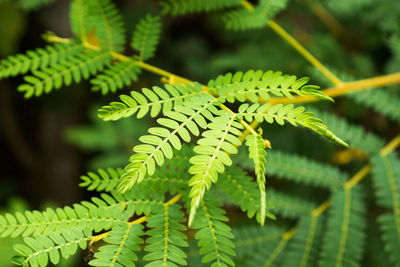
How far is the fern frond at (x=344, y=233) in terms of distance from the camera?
1.35m

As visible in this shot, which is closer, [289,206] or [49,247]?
[49,247]

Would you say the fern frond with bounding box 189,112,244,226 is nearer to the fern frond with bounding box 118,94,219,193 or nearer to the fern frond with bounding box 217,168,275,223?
the fern frond with bounding box 118,94,219,193

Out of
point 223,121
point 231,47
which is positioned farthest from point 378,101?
point 231,47

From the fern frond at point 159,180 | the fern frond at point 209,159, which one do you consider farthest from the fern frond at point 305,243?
the fern frond at point 209,159

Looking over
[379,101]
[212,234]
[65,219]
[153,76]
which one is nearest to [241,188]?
[212,234]

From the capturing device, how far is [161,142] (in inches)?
31.4

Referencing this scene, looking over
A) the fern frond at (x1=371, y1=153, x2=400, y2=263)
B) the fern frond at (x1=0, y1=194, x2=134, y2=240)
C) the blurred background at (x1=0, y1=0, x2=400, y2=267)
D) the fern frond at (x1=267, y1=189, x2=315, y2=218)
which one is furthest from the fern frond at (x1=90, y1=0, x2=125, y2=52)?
the fern frond at (x1=371, y1=153, x2=400, y2=263)

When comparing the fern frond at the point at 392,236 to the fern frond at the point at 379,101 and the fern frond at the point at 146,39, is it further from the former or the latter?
the fern frond at the point at 146,39

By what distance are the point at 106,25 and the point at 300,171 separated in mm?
987

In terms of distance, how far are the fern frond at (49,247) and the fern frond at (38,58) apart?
59 centimetres

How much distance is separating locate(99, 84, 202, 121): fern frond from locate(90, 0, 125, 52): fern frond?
0.42 meters

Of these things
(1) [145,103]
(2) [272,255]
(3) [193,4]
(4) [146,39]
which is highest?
(3) [193,4]

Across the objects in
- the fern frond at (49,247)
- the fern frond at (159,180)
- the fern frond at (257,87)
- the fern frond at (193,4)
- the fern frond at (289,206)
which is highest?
the fern frond at (193,4)

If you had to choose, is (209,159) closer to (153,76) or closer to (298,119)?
(298,119)
